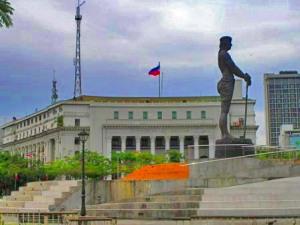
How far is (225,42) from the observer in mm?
36406

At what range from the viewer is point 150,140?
411ft

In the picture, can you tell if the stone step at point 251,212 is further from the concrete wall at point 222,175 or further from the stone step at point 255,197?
the concrete wall at point 222,175

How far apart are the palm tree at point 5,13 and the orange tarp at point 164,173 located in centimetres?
1629

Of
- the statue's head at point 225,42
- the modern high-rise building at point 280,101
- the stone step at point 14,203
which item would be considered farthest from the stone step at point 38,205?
the modern high-rise building at point 280,101

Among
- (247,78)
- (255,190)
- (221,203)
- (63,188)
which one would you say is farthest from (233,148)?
(63,188)

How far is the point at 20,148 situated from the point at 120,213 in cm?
12444

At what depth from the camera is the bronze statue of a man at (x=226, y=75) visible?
35.9m

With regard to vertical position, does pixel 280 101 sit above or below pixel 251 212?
above

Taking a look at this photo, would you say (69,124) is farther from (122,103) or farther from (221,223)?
(221,223)

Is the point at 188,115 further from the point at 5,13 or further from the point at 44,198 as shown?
the point at 5,13

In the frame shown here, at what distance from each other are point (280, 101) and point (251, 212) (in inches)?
5222

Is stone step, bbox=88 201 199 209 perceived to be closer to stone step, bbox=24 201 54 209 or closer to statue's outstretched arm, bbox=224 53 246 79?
stone step, bbox=24 201 54 209

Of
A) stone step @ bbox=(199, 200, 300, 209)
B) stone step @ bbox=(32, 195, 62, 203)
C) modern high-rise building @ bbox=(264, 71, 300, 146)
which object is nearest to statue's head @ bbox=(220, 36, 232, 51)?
stone step @ bbox=(199, 200, 300, 209)

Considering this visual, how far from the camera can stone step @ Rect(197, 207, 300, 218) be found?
26.2 m
